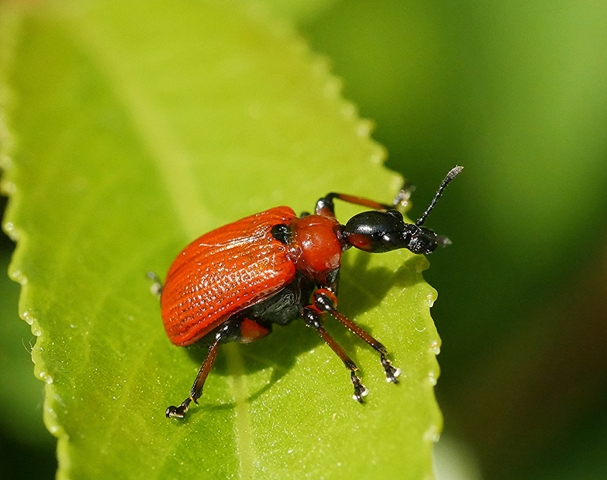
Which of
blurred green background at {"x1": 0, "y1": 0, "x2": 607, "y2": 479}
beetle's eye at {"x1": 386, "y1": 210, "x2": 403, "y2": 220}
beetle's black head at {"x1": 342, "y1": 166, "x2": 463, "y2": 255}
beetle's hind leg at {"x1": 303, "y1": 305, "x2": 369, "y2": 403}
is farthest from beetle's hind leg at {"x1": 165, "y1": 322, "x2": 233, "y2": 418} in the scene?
blurred green background at {"x1": 0, "y1": 0, "x2": 607, "y2": 479}

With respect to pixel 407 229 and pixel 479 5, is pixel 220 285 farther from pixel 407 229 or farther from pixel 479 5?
pixel 479 5

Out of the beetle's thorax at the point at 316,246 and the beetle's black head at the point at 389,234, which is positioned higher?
the beetle's black head at the point at 389,234

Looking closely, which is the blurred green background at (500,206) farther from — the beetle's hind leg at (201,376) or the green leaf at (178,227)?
the beetle's hind leg at (201,376)

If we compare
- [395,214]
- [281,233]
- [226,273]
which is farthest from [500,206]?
[226,273]

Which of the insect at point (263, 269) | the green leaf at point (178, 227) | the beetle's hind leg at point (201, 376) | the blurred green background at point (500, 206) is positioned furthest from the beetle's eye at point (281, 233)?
the blurred green background at point (500, 206)

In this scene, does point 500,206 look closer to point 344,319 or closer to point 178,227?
point 344,319

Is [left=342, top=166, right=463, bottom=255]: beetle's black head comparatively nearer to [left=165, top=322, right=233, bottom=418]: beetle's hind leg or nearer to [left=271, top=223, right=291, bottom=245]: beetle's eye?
[left=271, top=223, right=291, bottom=245]: beetle's eye
